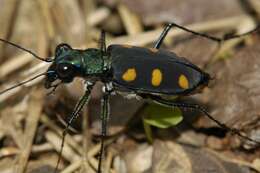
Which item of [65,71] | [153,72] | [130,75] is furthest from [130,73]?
[65,71]

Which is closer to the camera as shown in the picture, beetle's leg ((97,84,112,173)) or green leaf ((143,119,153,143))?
beetle's leg ((97,84,112,173))

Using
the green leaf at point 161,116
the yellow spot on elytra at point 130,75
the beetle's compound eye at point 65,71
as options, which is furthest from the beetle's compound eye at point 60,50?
the green leaf at point 161,116

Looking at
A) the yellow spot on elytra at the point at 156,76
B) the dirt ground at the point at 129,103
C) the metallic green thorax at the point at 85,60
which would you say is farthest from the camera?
the dirt ground at the point at 129,103

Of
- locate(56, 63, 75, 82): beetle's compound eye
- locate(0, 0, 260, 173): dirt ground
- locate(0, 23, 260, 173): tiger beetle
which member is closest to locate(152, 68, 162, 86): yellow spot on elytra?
locate(0, 23, 260, 173): tiger beetle

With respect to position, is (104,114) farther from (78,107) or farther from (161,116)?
(161,116)

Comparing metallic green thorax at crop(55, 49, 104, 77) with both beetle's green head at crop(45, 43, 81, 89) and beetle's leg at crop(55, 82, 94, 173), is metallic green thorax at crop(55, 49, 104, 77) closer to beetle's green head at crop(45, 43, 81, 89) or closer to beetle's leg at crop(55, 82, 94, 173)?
beetle's green head at crop(45, 43, 81, 89)

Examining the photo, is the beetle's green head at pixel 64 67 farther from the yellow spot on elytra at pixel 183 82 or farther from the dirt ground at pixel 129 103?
the yellow spot on elytra at pixel 183 82
